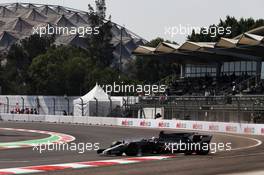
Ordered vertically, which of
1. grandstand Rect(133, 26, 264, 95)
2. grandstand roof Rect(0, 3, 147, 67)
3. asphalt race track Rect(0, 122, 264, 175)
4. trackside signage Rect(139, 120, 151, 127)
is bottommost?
trackside signage Rect(139, 120, 151, 127)

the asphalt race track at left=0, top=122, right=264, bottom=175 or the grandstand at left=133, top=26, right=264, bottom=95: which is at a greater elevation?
the grandstand at left=133, top=26, right=264, bottom=95

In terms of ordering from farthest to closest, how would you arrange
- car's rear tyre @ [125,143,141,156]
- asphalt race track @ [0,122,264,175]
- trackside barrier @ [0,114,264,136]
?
trackside barrier @ [0,114,264,136] < car's rear tyre @ [125,143,141,156] < asphalt race track @ [0,122,264,175]

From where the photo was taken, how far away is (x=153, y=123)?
4556 cm

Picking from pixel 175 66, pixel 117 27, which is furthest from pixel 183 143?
pixel 117 27

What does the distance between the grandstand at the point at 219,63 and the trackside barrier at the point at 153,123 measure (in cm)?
1037

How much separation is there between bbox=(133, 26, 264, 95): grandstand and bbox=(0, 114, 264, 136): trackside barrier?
34.0 feet

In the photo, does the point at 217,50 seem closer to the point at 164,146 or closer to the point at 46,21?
the point at 164,146

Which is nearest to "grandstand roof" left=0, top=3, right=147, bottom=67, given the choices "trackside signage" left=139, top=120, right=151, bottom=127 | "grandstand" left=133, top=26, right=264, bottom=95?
"grandstand" left=133, top=26, right=264, bottom=95

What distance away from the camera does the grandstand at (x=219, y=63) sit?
170 feet

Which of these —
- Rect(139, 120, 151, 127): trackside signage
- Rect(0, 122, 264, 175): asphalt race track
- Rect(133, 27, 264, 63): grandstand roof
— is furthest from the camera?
Rect(133, 27, 264, 63): grandstand roof

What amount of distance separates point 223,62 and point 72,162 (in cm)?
4839

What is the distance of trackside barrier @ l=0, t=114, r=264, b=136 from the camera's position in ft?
121

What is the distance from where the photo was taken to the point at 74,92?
86.6 m

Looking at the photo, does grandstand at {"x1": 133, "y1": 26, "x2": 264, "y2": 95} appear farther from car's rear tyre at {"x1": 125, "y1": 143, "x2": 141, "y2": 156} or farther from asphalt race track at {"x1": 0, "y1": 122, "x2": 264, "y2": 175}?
car's rear tyre at {"x1": 125, "y1": 143, "x2": 141, "y2": 156}
